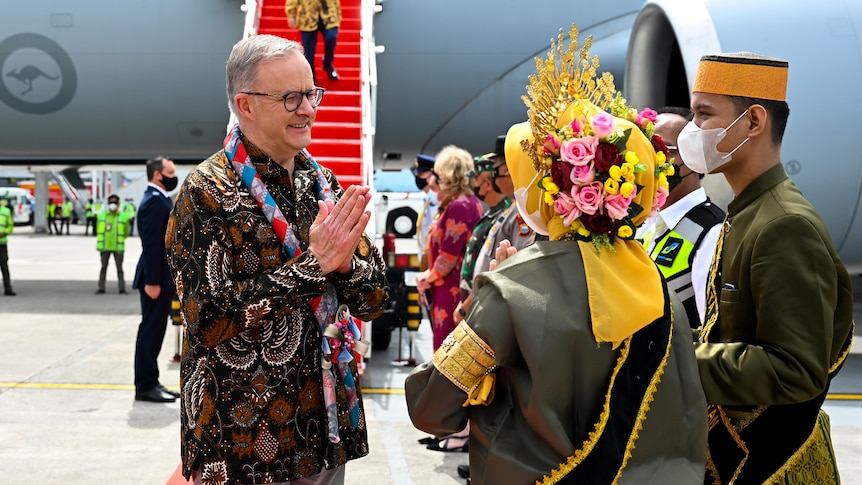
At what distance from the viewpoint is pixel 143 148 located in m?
9.74

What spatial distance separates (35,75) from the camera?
9031 millimetres

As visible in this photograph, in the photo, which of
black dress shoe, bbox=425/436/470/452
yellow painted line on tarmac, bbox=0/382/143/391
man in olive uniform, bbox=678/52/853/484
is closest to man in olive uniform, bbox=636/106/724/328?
man in olive uniform, bbox=678/52/853/484

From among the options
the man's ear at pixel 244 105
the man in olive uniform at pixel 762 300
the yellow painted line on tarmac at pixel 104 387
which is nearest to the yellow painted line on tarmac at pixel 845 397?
the yellow painted line on tarmac at pixel 104 387

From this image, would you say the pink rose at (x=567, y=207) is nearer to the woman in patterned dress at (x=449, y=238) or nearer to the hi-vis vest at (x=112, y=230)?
the woman in patterned dress at (x=449, y=238)

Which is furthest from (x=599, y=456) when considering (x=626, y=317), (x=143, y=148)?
(x=143, y=148)

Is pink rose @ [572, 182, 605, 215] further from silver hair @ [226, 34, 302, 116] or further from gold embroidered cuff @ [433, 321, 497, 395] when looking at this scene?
silver hair @ [226, 34, 302, 116]

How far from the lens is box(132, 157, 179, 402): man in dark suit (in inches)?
211

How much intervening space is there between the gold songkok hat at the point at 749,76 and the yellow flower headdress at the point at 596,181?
45cm

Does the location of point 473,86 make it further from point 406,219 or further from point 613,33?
point 406,219

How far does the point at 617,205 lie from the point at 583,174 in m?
0.08

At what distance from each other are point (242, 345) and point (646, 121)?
3.25 ft

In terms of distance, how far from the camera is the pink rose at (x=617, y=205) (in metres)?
1.50

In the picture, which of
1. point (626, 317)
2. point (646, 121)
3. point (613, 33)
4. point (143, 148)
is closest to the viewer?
point (626, 317)

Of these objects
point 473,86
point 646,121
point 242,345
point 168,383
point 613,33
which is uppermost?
point 613,33
